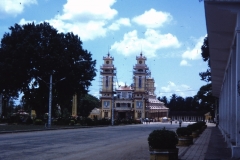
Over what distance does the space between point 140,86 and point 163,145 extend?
11740 cm

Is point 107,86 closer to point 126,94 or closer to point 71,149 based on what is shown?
point 126,94

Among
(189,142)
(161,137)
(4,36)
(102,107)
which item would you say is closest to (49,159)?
(161,137)

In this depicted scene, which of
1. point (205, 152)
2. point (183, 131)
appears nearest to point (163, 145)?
point (205, 152)

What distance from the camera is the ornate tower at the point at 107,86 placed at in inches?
5064

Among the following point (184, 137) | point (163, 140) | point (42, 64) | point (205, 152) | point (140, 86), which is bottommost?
point (205, 152)

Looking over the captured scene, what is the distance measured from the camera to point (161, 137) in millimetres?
12953

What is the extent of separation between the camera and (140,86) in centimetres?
13025

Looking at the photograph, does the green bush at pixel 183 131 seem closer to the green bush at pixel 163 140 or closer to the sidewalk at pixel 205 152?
the sidewalk at pixel 205 152

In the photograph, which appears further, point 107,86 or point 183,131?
point 107,86

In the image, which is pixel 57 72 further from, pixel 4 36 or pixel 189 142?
pixel 189 142

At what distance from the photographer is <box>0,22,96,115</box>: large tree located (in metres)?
55.3

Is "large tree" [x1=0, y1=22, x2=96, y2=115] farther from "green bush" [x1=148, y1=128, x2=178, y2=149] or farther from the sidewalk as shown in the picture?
"green bush" [x1=148, y1=128, x2=178, y2=149]

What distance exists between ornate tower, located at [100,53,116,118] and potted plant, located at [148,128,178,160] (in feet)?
377

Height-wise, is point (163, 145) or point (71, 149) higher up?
point (163, 145)
